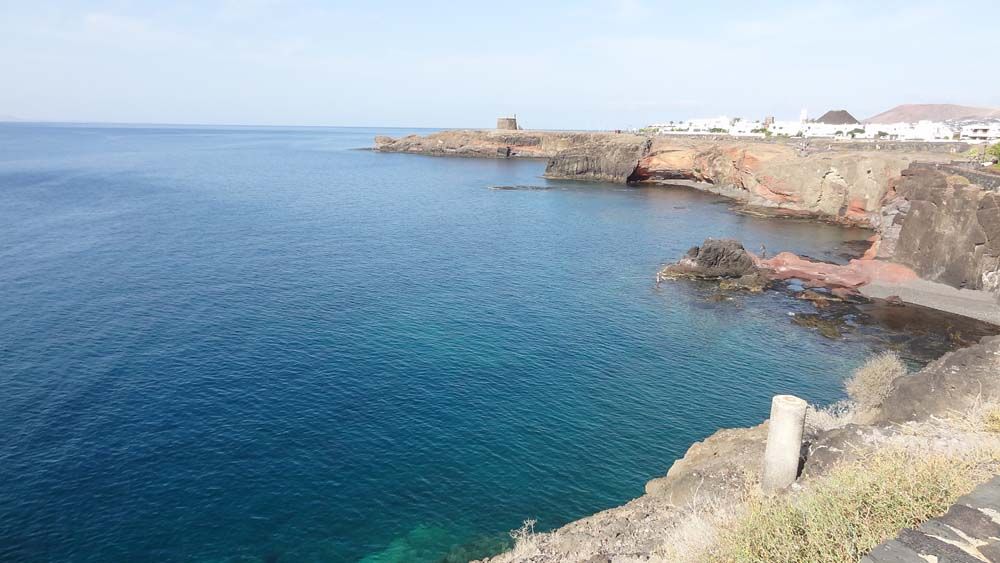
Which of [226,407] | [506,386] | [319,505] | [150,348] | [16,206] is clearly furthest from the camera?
[16,206]

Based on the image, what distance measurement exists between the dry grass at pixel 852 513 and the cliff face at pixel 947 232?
165 ft

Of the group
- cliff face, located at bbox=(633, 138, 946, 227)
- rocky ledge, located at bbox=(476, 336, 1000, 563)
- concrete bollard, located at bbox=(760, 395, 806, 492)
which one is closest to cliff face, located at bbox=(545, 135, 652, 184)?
cliff face, located at bbox=(633, 138, 946, 227)

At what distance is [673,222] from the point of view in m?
96.4

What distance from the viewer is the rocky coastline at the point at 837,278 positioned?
72.6ft

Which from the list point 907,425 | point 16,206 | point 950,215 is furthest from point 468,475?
point 16,206

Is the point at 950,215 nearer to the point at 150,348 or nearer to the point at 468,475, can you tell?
the point at 468,475

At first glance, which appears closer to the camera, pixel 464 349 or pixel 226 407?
pixel 226 407

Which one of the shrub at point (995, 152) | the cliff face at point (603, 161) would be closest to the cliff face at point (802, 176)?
the shrub at point (995, 152)

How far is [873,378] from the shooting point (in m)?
38.4

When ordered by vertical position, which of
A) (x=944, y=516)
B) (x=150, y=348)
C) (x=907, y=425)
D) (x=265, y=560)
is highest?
(x=944, y=516)

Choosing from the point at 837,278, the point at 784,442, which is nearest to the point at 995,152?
the point at 837,278

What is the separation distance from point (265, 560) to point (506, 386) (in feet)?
60.5

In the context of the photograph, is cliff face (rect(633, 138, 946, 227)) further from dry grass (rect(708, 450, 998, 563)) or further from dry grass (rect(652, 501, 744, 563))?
dry grass (rect(708, 450, 998, 563))

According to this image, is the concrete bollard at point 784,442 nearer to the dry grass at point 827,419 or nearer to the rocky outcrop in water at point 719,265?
the dry grass at point 827,419
